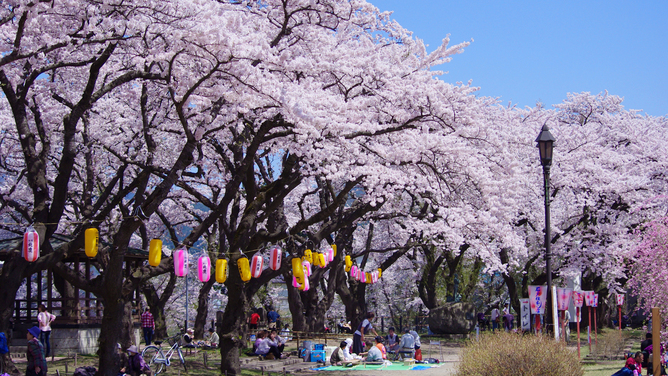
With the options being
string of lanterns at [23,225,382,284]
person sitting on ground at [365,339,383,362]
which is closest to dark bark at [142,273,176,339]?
string of lanterns at [23,225,382,284]

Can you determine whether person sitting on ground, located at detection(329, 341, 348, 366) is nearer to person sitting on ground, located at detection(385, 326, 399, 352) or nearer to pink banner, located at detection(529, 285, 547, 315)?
person sitting on ground, located at detection(385, 326, 399, 352)

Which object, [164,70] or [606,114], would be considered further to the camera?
[606,114]

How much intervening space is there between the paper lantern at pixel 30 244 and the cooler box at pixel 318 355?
939cm

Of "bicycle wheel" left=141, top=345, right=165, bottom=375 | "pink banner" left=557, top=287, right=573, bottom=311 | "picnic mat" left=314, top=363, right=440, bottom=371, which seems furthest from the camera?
"pink banner" left=557, top=287, right=573, bottom=311

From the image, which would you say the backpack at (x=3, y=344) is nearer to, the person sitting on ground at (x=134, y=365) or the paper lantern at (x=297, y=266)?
the person sitting on ground at (x=134, y=365)

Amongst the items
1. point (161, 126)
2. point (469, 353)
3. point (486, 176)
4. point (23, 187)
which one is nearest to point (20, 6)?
point (161, 126)

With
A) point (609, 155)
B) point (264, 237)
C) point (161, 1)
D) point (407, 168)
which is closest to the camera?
point (161, 1)

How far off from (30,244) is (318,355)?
962 cm

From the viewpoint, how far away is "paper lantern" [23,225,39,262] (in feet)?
37.4

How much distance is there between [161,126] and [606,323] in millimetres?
29370

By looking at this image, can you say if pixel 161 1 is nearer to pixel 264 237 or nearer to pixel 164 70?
pixel 164 70

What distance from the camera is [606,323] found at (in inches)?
1404

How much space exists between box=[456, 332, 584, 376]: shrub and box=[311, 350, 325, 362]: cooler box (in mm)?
A: 8918

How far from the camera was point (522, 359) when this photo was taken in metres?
9.34
